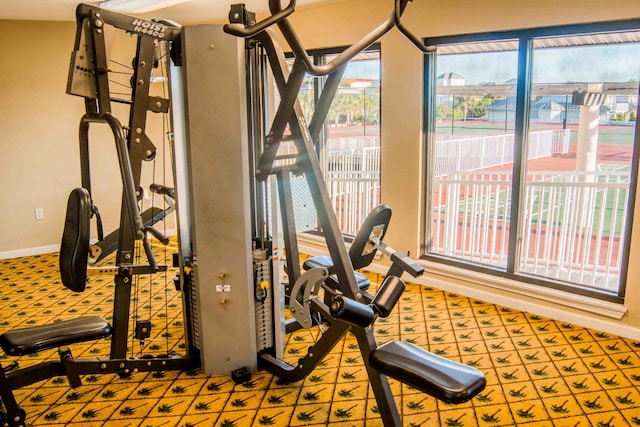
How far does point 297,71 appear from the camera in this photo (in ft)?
6.55

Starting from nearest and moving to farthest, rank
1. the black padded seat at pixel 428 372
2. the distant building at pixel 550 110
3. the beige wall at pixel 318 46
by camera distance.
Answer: the black padded seat at pixel 428 372 < the beige wall at pixel 318 46 < the distant building at pixel 550 110

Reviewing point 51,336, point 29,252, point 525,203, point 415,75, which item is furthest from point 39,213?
point 525,203

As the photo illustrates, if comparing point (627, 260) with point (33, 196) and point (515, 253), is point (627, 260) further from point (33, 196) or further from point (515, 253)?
point (33, 196)

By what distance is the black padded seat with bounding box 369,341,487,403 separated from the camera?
178 cm

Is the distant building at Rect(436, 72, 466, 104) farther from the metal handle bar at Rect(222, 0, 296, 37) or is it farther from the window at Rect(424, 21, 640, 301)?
the metal handle bar at Rect(222, 0, 296, 37)

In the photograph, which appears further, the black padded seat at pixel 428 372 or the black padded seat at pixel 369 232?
the black padded seat at pixel 369 232

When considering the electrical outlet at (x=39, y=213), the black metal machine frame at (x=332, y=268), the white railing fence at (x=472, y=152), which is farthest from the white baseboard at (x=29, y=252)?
the white railing fence at (x=472, y=152)

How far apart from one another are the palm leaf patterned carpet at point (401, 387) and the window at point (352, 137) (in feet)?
6.34

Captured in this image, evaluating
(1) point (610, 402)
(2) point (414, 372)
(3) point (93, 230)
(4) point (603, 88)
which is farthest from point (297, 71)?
(3) point (93, 230)

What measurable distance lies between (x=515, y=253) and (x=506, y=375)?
3.93 feet

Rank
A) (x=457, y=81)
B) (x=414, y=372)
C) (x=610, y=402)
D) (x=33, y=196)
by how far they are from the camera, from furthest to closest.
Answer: (x=33, y=196), (x=457, y=81), (x=610, y=402), (x=414, y=372)

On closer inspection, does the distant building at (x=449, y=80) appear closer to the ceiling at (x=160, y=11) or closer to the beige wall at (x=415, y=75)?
the beige wall at (x=415, y=75)

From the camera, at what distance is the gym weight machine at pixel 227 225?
214 cm

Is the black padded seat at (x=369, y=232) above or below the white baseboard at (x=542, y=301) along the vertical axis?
above
